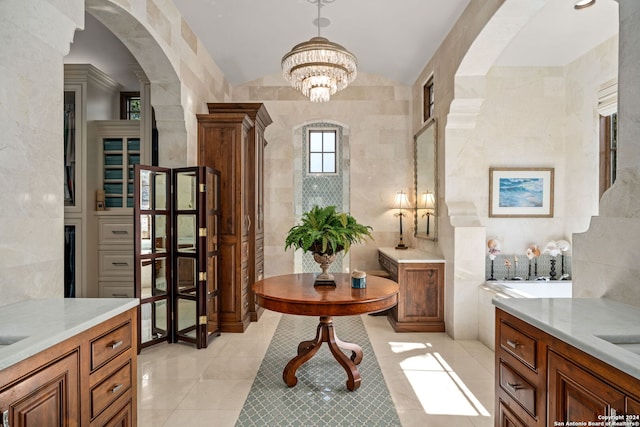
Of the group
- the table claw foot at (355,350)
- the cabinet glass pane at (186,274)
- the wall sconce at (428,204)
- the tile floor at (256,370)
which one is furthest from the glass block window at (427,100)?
the cabinet glass pane at (186,274)

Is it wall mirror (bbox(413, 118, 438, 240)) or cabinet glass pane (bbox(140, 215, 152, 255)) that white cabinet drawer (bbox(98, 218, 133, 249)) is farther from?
wall mirror (bbox(413, 118, 438, 240))

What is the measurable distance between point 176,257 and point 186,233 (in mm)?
269

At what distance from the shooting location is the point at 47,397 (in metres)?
1.14

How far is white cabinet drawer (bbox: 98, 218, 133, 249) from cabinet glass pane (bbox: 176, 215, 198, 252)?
1347 millimetres

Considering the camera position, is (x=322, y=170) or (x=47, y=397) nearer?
(x=47, y=397)

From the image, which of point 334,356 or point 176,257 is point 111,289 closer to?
point 176,257

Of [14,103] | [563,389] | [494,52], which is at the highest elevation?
[494,52]

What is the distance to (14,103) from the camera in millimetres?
1591

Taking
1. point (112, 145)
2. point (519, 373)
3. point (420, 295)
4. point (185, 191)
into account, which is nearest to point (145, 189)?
point (185, 191)

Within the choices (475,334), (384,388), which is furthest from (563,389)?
(475,334)

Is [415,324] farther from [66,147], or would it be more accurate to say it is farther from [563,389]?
[66,147]


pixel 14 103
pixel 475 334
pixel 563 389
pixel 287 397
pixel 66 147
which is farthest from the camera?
pixel 66 147

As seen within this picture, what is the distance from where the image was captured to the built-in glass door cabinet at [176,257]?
335cm

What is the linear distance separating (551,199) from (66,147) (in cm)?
599
